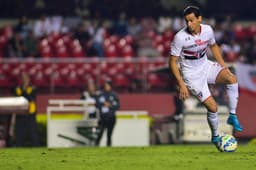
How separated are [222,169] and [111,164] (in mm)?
1588

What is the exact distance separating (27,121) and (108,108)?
2.03 m

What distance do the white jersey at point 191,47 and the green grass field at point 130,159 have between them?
1.38 metres

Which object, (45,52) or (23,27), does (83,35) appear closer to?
(45,52)

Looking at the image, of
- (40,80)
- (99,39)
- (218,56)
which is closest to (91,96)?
(40,80)

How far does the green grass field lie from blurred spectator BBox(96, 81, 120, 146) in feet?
25.8

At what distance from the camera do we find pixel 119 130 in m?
24.8

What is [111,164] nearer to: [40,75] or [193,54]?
[193,54]

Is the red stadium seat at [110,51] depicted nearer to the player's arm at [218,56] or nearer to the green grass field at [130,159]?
the green grass field at [130,159]

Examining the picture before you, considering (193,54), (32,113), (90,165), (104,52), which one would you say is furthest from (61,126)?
(90,165)

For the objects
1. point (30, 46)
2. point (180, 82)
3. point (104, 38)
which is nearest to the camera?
point (180, 82)

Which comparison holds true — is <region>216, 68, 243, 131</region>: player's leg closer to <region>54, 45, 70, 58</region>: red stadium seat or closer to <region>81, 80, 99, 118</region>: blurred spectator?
<region>81, 80, 99, 118</region>: blurred spectator

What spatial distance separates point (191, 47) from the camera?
47.1 ft

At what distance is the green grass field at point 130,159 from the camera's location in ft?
40.7

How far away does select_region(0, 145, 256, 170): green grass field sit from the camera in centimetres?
1241
